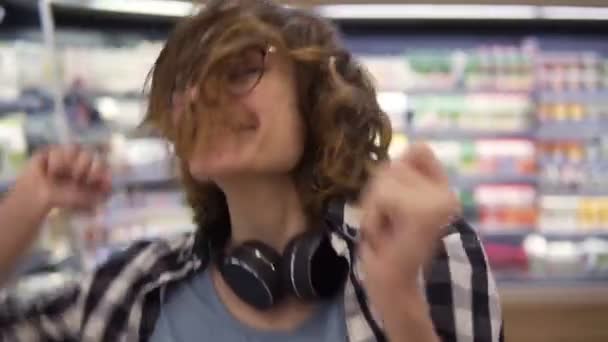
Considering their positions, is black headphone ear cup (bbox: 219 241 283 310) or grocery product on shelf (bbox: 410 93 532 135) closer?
black headphone ear cup (bbox: 219 241 283 310)

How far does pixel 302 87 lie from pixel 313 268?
27 centimetres

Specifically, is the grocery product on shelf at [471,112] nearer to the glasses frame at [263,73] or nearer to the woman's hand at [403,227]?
the glasses frame at [263,73]

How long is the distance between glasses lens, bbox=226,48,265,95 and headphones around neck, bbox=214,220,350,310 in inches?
8.9

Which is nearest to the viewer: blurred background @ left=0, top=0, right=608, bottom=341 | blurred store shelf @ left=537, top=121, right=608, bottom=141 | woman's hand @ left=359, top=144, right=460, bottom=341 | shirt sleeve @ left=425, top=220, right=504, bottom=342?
woman's hand @ left=359, top=144, right=460, bottom=341

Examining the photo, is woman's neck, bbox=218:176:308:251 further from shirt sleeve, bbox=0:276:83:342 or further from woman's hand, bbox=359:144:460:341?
woman's hand, bbox=359:144:460:341

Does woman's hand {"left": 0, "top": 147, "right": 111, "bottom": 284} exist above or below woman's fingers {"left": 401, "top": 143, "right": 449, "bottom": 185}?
below

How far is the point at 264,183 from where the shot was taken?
40.7 inches

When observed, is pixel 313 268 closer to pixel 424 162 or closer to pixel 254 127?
pixel 254 127

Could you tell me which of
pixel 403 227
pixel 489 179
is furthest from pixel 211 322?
pixel 489 179

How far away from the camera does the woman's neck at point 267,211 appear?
1032 mm

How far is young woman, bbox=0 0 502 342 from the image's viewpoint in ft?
3.10

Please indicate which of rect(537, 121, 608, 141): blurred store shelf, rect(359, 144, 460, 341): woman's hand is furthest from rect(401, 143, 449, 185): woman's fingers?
rect(537, 121, 608, 141): blurred store shelf

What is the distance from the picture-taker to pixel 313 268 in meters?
0.96

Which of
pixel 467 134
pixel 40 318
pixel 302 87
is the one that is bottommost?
pixel 467 134
